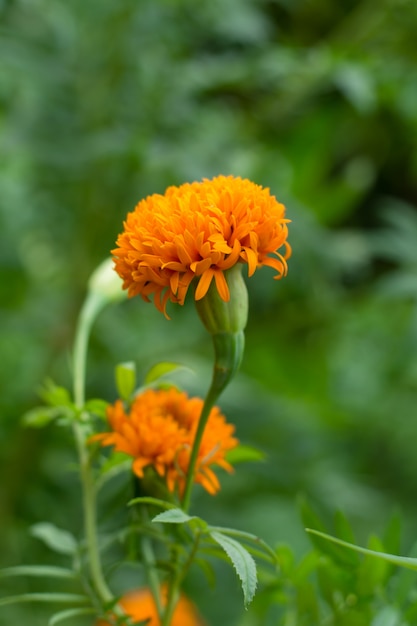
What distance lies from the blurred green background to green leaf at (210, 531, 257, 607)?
0.49 m

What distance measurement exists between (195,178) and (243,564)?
54cm

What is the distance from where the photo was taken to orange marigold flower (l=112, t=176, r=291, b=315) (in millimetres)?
256

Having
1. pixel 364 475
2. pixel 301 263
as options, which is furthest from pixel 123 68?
pixel 364 475

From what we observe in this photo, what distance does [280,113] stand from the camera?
39.9 inches

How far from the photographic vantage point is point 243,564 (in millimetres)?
249

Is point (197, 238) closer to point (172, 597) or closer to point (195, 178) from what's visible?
point (172, 597)

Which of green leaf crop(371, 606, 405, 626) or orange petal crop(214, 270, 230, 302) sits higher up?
orange petal crop(214, 270, 230, 302)

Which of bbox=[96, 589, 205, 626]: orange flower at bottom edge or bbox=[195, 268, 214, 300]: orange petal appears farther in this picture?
bbox=[96, 589, 205, 626]: orange flower at bottom edge

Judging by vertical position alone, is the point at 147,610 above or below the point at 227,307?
below

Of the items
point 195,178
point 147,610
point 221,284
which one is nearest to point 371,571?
point 221,284

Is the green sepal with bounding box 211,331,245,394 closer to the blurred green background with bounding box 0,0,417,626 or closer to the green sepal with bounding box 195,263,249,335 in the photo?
the green sepal with bounding box 195,263,249,335

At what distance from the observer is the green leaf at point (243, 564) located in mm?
238

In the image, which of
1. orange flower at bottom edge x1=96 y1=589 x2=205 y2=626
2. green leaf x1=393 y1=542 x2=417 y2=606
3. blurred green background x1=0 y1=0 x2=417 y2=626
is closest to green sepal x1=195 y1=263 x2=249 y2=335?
green leaf x1=393 y1=542 x2=417 y2=606

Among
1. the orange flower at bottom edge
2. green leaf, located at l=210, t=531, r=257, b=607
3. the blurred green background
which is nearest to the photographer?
green leaf, located at l=210, t=531, r=257, b=607
